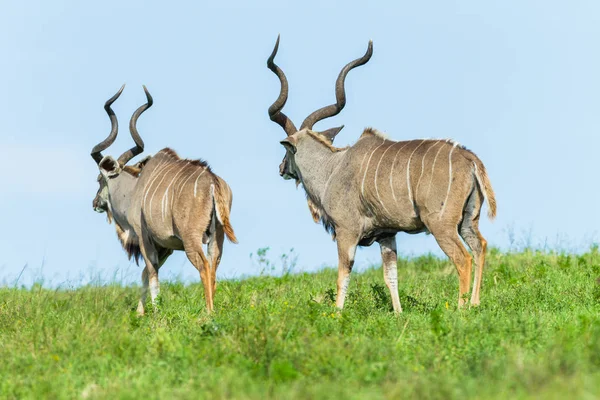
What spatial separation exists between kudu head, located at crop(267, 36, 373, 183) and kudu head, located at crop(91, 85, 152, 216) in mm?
1799

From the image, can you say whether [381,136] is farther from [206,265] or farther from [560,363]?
[560,363]

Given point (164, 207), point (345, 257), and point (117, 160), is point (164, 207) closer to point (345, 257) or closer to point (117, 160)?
point (345, 257)

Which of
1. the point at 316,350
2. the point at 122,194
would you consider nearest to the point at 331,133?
the point at 122,194

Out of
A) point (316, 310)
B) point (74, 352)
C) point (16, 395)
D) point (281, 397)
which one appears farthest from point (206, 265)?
point (281, 397)

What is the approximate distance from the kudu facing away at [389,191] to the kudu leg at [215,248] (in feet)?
3.41

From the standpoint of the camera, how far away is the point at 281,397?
3.99 m

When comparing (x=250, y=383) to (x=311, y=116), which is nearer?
(x=250, y=383)

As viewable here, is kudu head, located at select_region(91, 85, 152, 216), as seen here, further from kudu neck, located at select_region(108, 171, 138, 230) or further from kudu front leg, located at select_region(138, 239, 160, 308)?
kudu front leg, located at select_region(138, 239, 160, 308)

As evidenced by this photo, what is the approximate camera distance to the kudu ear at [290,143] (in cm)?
898

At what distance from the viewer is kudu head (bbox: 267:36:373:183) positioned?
29.6 feet

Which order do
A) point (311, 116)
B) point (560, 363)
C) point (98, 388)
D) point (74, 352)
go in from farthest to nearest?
point (311, 116) < point (74, 352) < point (98, 388) < point (560, 363)

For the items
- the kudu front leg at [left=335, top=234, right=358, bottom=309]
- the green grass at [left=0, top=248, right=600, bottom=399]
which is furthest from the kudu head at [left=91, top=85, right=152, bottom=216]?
the kudu front leg at [left=335, top=234, right=358, bottom=309]

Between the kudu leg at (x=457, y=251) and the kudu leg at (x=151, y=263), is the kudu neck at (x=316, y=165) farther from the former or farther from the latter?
the kudu leg at (x=151, y=263)

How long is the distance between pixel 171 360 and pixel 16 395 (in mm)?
881
